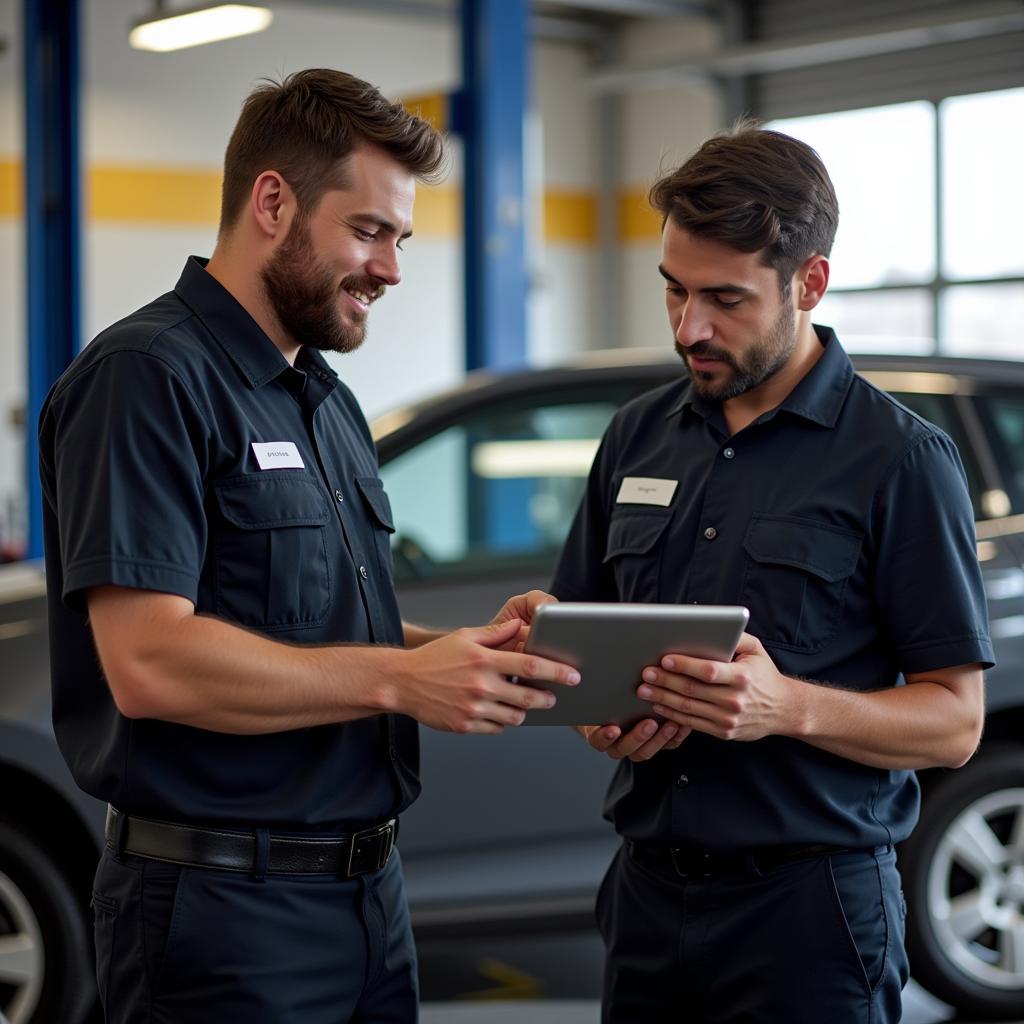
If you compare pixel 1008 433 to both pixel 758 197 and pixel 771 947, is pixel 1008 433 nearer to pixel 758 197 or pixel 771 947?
pixel 758 197

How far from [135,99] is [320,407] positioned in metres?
10.6

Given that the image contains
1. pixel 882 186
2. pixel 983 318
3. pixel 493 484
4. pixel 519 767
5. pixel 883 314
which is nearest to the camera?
pixel 519 767

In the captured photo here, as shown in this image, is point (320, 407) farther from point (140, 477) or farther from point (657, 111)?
point (657, 111)

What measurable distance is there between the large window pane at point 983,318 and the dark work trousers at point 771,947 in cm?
1055

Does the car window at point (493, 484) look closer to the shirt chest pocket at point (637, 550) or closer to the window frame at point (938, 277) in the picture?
the shirt chest pocket at point (637, 550)

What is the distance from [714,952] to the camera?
197cm

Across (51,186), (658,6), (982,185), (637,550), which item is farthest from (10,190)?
(637,550)

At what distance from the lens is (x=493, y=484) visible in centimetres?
394

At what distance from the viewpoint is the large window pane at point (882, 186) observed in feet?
40.3

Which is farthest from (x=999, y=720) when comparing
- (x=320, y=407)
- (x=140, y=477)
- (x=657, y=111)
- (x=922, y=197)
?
(x=657, y=111)

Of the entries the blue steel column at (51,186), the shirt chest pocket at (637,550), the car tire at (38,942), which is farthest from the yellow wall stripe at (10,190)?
the shirt chest pocket at (637,550)

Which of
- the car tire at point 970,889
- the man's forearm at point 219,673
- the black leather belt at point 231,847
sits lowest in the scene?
the car tire at point 970,889

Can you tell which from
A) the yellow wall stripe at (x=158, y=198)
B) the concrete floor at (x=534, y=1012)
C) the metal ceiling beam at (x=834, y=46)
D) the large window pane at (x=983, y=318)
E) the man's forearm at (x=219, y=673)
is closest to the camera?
the man's forearm at (x=219, y=673)

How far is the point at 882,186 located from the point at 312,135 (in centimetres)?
1144
